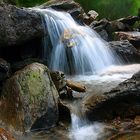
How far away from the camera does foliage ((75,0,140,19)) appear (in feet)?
83.1

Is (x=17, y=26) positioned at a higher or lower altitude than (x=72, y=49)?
higher

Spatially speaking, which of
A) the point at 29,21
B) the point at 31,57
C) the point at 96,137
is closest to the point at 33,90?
the point at 96,137

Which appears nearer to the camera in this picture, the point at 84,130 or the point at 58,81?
the point at 84,130

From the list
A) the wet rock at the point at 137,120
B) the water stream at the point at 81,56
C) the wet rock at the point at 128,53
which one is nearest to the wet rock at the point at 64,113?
the wet rock at the point at 137,120

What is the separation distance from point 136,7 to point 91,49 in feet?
44.0

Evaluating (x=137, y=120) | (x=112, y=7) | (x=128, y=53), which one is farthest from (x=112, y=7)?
(x=137, y=120)

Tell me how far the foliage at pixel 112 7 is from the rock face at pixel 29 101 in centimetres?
1679

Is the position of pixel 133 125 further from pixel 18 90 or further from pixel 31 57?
pixel 31 57

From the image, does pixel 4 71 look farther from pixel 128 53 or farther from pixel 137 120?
pixel 128 53

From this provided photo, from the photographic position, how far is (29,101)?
8.38m

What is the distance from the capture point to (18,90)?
850 cm

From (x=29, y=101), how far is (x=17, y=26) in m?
3.12

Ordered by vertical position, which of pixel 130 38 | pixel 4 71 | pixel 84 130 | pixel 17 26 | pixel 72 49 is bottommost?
pixel 84 130

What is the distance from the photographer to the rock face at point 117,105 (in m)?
8.66
